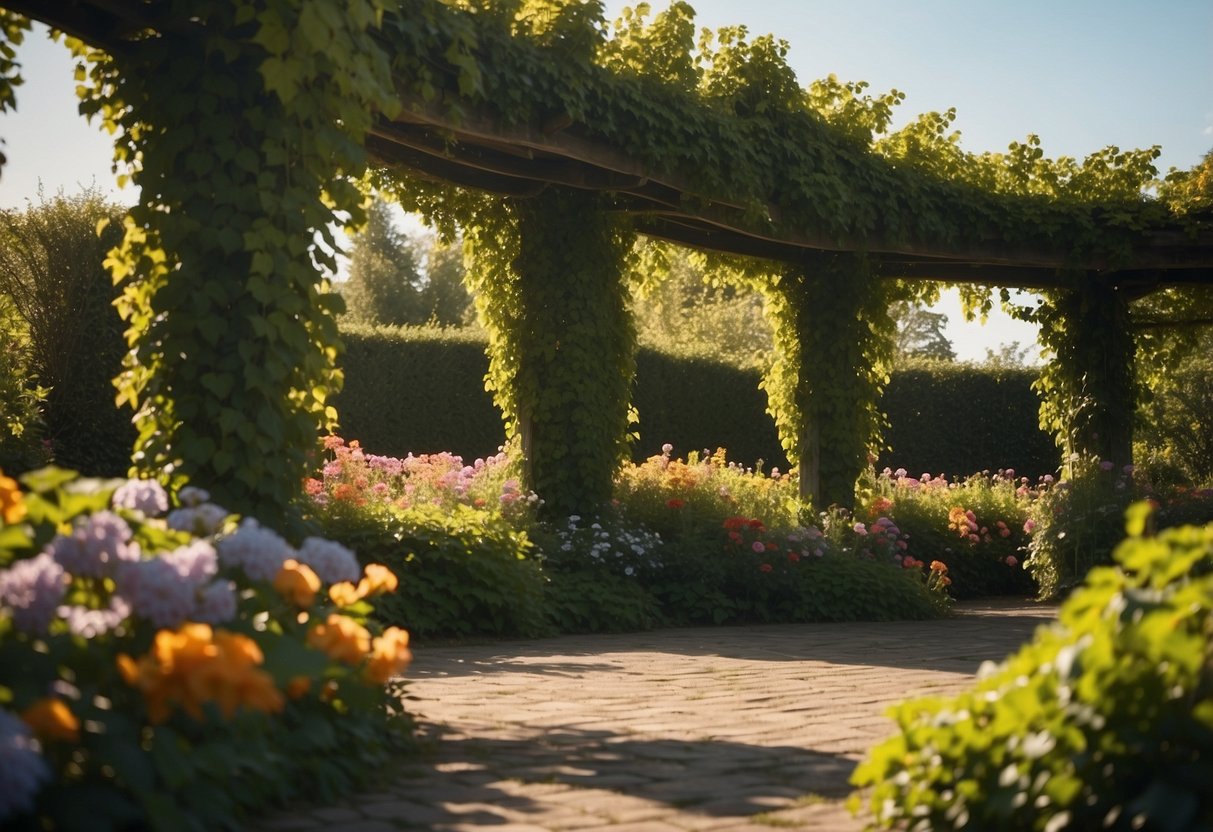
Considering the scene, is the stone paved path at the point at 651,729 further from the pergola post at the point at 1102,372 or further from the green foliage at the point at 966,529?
the pergola post at the point at 1102,372

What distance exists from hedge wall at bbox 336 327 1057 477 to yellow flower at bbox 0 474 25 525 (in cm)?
1106

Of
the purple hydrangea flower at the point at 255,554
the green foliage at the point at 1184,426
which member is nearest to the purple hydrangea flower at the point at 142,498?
the purple hydrangea flower at the point at 255,554

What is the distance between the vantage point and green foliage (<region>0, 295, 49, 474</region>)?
383 inches

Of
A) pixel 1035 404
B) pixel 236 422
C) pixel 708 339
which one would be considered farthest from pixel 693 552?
pixel 708 339

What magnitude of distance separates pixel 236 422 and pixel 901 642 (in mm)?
4578

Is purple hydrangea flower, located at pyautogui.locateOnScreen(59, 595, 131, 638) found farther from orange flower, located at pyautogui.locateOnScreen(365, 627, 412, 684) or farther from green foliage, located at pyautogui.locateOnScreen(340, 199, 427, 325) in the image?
green foliage, located at pyautogui.locateOnScreen(340, 199, 427, 325)

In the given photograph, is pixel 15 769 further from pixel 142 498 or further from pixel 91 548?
pixel 142 498

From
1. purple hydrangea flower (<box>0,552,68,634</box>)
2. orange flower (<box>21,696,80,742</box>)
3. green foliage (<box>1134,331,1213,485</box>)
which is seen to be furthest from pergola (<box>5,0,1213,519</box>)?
green foliage (<box>1134,331,1213,485</box>)

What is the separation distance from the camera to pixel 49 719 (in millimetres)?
2283

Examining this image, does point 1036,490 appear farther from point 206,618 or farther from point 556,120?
point 206,618

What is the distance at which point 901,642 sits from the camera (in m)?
7.84

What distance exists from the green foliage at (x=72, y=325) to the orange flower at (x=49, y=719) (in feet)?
32.4

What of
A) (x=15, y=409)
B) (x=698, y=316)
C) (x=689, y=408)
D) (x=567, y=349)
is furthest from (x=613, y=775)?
(x=698, y=316)

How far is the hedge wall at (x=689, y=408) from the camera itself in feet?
47.8
